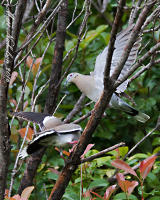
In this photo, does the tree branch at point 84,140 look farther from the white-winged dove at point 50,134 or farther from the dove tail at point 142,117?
the dove tail at point 142,117

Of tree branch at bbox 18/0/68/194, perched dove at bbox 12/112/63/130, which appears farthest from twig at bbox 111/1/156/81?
tree branch at bbox 18/0/68/194

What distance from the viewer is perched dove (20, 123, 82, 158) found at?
1958mm

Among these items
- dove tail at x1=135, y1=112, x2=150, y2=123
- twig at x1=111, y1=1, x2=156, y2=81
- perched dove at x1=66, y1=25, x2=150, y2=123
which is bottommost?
dove tail at x1=135, y1=112, x2=150, y2=123

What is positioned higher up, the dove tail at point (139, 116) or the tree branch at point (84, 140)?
the tree branch at point (84, 140)

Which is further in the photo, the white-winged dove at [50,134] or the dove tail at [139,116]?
the dove tail at [139,116]

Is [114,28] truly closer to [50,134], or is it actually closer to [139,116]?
[50,134]

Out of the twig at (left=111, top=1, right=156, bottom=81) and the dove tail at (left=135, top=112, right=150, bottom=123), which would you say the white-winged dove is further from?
the dove tail at (left=135, top=112, right=150, bottom=123)

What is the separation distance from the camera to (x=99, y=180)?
235 centimetres

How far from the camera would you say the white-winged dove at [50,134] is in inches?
77.8

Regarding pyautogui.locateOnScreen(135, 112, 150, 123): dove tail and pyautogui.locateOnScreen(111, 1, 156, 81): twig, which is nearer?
pyautogui.locateOnScreen(111, 1, 156, 81): twig

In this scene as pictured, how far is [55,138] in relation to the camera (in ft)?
7.07

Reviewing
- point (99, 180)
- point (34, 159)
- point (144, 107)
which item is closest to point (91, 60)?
point (144, 107)

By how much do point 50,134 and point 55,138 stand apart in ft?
0.66

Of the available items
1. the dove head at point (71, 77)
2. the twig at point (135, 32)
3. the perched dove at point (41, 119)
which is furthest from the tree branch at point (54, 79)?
the twig at point (135, 32)
